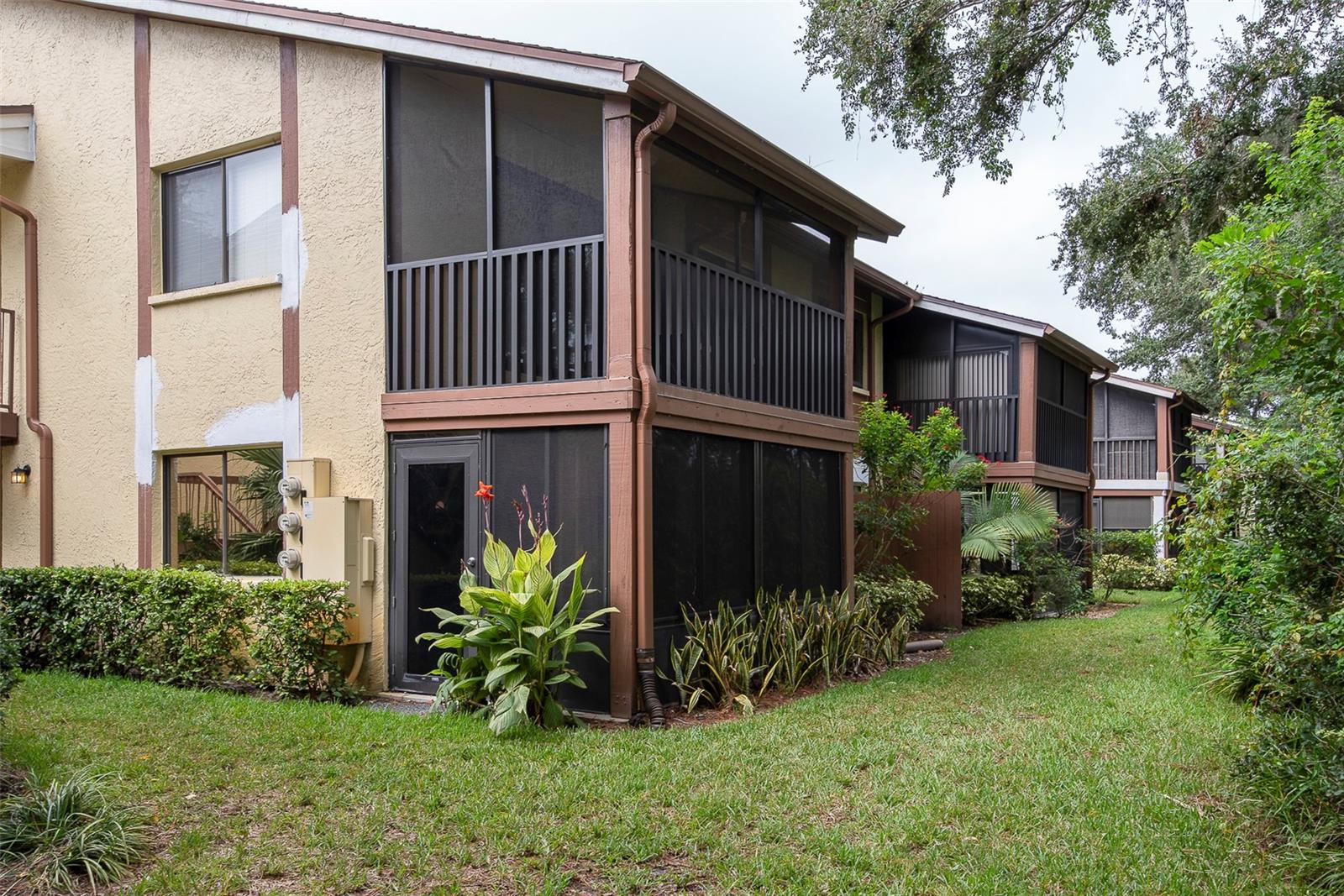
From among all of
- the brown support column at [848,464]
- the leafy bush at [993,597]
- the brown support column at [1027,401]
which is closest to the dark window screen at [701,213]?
the brown support column at [848,464]

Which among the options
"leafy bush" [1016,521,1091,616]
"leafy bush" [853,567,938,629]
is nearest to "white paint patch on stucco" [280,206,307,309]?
"leafy bush" [853,567,938,629]

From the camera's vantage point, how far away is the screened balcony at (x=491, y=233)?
8.30 m

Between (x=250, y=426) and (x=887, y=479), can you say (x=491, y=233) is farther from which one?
(x=887, y=479)

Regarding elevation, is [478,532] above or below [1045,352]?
below

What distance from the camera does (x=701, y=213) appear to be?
9508mm

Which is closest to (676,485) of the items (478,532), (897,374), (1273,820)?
(478,532)

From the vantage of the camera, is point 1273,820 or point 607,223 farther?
point 607,223

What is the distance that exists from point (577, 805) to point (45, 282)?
9.69 m

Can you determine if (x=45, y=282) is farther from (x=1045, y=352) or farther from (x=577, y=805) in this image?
(x=1045, y=352)

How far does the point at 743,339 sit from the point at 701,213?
124 cm

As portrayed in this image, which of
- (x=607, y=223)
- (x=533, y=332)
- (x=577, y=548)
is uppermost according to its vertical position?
(x=607, y=223)

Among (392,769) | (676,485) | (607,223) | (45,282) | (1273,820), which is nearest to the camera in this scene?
(1273,820)

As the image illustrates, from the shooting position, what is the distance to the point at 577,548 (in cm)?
815

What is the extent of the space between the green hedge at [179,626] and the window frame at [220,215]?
3.01 m
